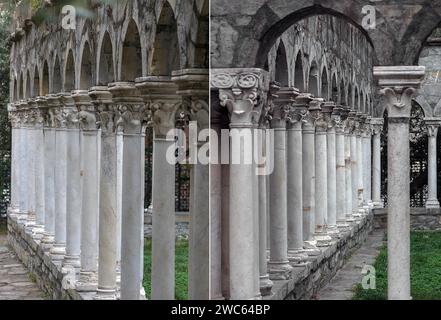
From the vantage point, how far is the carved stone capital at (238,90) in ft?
30.9

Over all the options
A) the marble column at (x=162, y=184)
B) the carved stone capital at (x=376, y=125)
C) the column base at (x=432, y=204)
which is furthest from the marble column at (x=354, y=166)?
the marble column at (x=162, y=184)

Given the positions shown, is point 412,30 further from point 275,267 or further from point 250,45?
point 275,267

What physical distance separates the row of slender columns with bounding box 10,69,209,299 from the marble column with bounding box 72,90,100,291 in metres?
0.01

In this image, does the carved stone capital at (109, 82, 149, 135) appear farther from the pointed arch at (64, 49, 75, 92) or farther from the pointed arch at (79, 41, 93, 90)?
the pointed arch at (64, 49, 75, 92)

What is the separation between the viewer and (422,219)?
1184 inches

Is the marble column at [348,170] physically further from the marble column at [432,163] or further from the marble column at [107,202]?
the marble column at [107,202]

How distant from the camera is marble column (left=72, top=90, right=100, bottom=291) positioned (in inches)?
545

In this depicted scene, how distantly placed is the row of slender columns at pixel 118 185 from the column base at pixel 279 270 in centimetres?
205

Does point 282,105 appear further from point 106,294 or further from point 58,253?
point 58,253

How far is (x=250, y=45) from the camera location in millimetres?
9531

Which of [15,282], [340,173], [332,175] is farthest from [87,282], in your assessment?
[340,173]

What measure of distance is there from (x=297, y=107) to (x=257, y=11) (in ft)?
19.5

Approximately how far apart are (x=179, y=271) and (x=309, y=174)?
4725 mm
